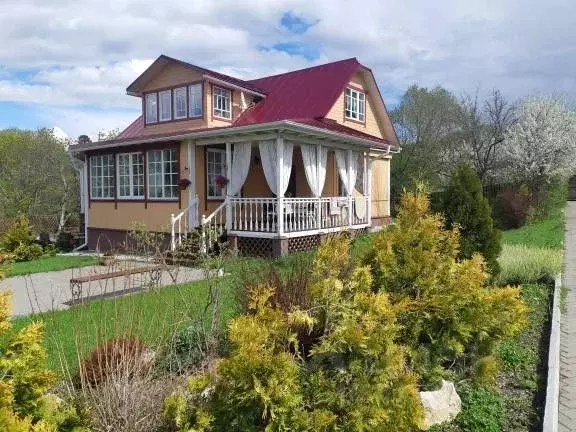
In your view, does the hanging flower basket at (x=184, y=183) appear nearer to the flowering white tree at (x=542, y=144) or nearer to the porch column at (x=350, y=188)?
the porch column at (x=350, y=188)

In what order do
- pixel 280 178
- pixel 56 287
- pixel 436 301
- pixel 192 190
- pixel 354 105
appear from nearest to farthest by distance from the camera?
pixel 436 301, pixel 56 287, pixel 280 178, pixel 192 190, pixel 354 105

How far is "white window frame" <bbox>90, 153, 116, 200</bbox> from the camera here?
17641 mm

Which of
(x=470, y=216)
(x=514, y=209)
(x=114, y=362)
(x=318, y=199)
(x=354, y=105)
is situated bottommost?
(x=114, y=362)

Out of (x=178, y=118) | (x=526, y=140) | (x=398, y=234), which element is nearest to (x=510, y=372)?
(x=398, y=234)

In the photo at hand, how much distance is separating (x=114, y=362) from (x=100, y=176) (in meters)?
15.5

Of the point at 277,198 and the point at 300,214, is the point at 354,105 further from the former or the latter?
the point at 277,198

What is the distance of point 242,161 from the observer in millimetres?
14414

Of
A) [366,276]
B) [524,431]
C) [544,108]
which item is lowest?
[524,431]

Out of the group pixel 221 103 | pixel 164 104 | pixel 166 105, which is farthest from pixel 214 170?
pixel 164 104

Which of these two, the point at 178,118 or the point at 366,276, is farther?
the point at 178,118

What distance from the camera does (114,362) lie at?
3.84 metres

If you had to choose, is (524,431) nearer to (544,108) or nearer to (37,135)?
(544,108)

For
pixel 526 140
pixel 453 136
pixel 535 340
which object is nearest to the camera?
pixel 535 340

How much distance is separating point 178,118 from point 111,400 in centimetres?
1488
